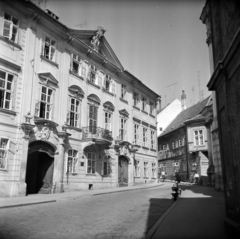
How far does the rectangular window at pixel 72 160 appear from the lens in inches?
834

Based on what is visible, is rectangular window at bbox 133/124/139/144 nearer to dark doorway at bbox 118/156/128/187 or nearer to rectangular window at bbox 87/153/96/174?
dark doorway at bbox 118/156/128/187

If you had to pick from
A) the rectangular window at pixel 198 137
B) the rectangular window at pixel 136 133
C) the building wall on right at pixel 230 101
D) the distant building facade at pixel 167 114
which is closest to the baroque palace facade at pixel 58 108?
the rectangular window at pixel 136 133

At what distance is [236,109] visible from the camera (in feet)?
21.7

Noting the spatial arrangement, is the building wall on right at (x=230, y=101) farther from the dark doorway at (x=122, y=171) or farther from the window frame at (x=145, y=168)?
the window frame at (x=145, y=168)

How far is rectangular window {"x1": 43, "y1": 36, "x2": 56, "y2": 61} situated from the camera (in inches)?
804

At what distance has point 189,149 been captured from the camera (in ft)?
127

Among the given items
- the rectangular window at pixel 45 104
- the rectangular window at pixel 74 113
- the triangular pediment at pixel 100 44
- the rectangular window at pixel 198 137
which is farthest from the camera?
the rectangular window at pixel 198 137

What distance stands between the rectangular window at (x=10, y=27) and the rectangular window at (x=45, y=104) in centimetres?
385

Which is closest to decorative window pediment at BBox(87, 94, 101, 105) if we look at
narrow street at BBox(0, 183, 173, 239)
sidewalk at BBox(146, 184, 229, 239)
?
narrow street at BBox(0, 183, 173, 239)

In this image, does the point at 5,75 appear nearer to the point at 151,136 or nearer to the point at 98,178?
the point at 98,178

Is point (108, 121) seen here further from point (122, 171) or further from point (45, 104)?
point (45, 104)

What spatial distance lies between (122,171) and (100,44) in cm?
1265

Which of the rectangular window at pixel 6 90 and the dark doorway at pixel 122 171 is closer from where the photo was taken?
the rectangular window at pixel 6 90

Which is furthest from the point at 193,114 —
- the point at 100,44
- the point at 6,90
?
the point at 6,90
